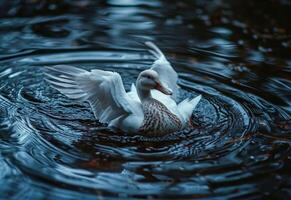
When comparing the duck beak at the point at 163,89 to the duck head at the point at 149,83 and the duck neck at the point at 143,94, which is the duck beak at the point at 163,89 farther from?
the duck neck at the point at 143,94

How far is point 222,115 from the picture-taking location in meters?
5.79

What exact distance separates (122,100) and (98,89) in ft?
0.84

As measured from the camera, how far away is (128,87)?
258 inches

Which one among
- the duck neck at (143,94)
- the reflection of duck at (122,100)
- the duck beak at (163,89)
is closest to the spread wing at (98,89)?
the reflection of duck at (122,100)

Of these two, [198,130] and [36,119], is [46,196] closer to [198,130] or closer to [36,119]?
[36,119]

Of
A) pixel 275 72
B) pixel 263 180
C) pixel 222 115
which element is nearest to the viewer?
pixel 263 180

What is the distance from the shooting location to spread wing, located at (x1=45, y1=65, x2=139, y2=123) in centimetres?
519

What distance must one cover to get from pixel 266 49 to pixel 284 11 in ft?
5.99

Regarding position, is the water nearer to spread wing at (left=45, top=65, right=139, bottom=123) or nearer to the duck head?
spread wing at (left=45, top=65, right=139, bottom=123)

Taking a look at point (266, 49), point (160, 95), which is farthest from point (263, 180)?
point (266, 49)

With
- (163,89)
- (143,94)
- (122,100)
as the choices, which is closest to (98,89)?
(122,100)

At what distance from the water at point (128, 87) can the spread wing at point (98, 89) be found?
0.19 m

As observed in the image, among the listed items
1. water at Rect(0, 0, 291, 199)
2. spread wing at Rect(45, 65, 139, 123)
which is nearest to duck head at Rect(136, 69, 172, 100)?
spread wing at Rect(45, 65, 139, 123)

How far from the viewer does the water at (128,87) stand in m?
4.58
